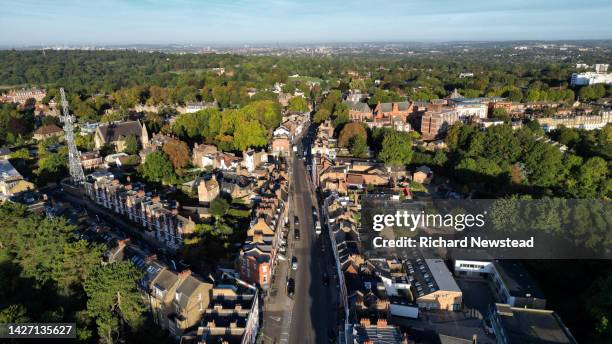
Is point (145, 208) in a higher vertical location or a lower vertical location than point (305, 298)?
higher

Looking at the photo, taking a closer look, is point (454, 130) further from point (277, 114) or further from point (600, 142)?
point (277, 114)

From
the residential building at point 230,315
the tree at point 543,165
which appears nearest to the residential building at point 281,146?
the tree at point 543,165

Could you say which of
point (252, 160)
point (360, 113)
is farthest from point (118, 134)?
point (360, 113)

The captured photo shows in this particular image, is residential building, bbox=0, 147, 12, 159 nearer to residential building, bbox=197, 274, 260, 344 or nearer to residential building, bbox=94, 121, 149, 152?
residential building, bbox=94, 121, 149, 152

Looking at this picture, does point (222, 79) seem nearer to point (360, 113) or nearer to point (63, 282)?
point (360, 113)

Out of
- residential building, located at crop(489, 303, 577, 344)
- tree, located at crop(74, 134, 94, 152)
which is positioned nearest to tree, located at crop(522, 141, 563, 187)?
residential building, located at crop(489, 303, 577, 344)

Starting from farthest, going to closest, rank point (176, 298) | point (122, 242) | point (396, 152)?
point (396, 152), point (122, 242), point (176, 298)

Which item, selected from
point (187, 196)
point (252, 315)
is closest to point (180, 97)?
point (187, 196)
